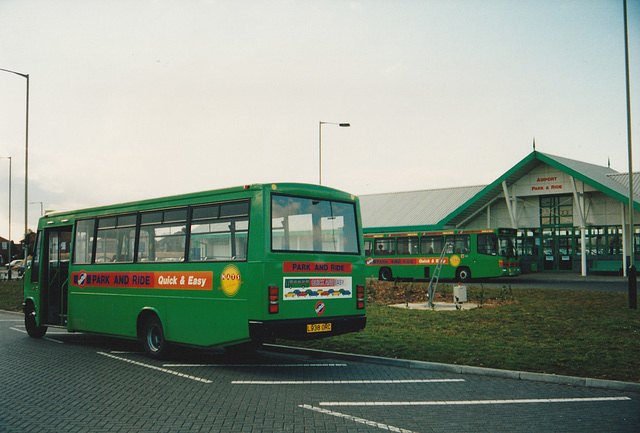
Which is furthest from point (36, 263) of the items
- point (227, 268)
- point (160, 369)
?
point (227, 268)

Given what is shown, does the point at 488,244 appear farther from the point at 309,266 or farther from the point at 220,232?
the point at 220,232

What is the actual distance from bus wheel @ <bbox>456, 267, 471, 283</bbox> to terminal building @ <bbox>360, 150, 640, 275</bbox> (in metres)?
4.43

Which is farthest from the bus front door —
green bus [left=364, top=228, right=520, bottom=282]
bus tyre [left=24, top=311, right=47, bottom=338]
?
green bus [left=364, top=228, right=520, bottom=282]

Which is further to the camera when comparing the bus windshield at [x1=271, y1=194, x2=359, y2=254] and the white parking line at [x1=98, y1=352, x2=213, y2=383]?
the bus windshield at [x1=271, y1=194, x2=359, y2=254]

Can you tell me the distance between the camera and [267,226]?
922 centimetres

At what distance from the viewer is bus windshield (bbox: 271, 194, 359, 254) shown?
9461mm

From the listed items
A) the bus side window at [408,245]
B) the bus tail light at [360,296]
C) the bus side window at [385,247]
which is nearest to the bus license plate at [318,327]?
the bus tail light at [360,296]

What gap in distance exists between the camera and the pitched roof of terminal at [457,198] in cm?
3606

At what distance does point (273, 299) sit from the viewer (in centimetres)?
912

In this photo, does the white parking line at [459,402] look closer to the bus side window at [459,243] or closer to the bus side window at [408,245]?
the bus side window at [459,243]

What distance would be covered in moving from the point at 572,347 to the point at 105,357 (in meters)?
8.97

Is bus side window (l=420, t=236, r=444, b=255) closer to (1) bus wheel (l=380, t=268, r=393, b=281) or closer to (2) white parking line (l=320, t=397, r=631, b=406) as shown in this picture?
(1) bus wheel (l=380, t=268, r=393, b=281)

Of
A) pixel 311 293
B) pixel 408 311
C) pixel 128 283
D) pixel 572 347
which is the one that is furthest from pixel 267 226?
pixel 408 311

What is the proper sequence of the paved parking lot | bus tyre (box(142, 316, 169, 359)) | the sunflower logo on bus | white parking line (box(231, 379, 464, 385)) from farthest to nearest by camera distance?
bus tyre (box(142, 316, 169, 359)) < the sunflower logo on bus < white parking line (box(231, 379, 464, 385)) < the paved parking lot
